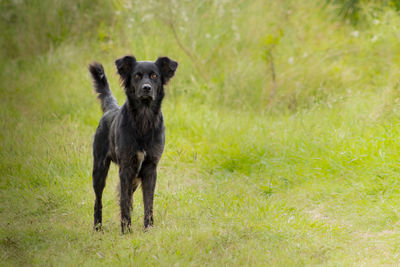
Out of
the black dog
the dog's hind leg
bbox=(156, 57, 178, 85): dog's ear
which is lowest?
the dog's hind leg

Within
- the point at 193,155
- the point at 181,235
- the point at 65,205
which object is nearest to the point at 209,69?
the point at 193,155

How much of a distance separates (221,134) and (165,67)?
7.64 ft

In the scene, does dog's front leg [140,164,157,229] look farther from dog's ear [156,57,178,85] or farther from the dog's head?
dog's ear [156,57,178,85]

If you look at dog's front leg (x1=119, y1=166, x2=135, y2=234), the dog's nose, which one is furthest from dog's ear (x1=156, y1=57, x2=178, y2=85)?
dog's front leg (x1=119, y1=166, x2=135, y2=234)

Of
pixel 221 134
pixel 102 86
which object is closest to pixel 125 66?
pixel 102 86

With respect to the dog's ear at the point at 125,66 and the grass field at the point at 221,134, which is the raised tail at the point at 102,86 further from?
the grass field at the point at 221,134

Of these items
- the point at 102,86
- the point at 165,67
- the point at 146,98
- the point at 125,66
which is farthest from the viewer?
the point at 102,86

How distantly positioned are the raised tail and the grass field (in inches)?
39.8

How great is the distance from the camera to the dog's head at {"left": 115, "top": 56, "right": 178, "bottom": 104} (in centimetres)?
431

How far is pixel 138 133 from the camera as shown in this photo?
14.2 ft

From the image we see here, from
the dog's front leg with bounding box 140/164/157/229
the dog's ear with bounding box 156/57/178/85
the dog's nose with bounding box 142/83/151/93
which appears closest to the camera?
the dog's nose with bounding box 142/83/151/93

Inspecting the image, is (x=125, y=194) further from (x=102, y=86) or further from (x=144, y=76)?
(x=102, y=86)

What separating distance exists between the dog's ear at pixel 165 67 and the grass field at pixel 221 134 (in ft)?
4.21

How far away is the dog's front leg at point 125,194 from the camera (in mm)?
4309
